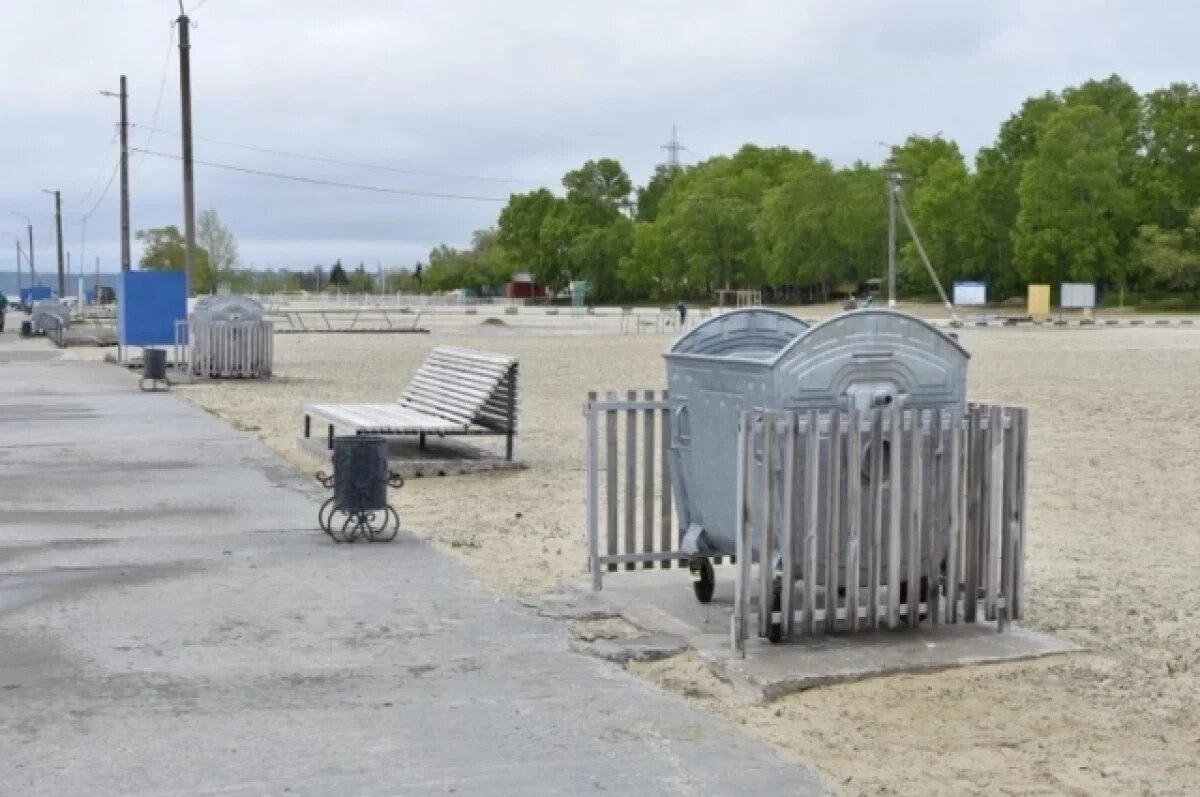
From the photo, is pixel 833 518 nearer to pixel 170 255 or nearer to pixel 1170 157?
pixel 1170 157

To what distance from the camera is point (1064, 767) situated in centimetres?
518

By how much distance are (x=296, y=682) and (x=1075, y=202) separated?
88.0 metres

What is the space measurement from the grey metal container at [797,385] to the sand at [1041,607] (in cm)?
104

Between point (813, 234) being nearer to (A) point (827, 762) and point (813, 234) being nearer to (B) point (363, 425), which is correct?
(B) point (363, 425)

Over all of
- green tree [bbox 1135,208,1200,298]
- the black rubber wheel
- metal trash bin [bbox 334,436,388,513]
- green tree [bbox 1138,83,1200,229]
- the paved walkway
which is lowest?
the paved walkway

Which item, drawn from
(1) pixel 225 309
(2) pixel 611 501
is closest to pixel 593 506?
(2) pixel 611 501

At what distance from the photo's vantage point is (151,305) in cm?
3155

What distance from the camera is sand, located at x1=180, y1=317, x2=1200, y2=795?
5.27 metres

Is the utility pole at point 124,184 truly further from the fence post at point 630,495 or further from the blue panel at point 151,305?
the fence post at point 630,495

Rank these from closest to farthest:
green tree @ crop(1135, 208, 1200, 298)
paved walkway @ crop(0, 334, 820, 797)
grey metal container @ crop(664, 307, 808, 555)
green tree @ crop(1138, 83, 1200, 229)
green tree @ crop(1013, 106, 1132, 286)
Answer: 1. paved walkway @ crop(0, 334, 820, 797)
2. grey metal container @ crop(664, 307, 808, 555)
3. green tree @ crop(1135, 208, 1200, 298)
4. green tree @ crop(1013, 106, 1132, 286)
5. green tree @ crop(1138, 83, 1200, 229)

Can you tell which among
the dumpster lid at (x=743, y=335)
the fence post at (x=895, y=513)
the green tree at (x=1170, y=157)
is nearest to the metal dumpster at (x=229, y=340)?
the dumpster lid at (x=743, y=335)

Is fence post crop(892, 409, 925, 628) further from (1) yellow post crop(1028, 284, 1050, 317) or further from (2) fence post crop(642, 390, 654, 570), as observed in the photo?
(1) yellow post crop(1028, 284, 1050, 317)

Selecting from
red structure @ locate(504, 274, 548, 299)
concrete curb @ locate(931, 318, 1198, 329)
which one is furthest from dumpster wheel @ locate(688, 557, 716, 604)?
red structure @ locate(504, 274, 548, 299)

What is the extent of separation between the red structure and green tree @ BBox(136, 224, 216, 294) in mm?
32990
